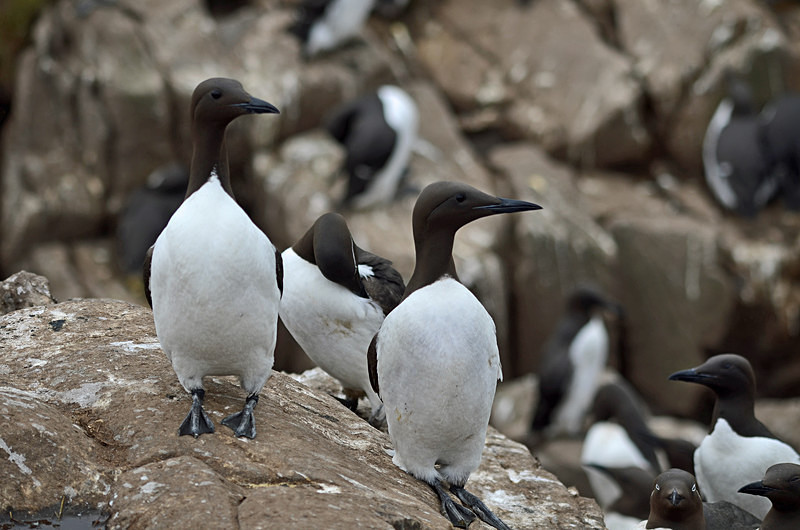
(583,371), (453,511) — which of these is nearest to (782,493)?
(453,511)

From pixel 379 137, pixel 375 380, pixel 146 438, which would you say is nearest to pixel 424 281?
pixel 375 380

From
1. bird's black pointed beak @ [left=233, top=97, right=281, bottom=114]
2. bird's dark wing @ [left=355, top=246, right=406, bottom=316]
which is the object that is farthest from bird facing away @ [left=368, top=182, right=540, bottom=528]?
bird's dark wing @ [left=355, top=246, right=406, bottom=316]

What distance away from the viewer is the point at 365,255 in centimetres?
593

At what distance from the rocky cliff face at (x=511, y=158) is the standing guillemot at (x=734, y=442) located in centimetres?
626

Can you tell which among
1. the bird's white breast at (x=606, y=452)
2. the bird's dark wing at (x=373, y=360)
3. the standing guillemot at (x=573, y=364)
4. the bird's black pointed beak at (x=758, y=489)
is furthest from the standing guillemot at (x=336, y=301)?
the standing guillemot at (x=573, y=364)

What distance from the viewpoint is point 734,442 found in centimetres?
593

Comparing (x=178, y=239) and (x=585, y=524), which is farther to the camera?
(x=585, y=524)

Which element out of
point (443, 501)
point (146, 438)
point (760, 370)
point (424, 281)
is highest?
point (424, 281)

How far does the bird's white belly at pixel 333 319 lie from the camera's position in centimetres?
547

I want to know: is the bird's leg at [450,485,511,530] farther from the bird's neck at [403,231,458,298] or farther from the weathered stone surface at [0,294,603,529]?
the bird's neck at [403,231,458,298]

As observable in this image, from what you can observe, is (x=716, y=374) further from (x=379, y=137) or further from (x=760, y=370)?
(x=760, y=370)

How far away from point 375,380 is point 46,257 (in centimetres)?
964

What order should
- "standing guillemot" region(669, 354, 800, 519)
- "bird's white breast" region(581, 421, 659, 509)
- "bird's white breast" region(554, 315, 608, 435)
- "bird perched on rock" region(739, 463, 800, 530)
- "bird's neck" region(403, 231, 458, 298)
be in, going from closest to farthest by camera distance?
"bird's neck" region(403, 231, 458, 298), "bird perched on rock" region(739, 463, 800, 530), "standing guillemot" region(669, 354, 800, 519), "bird's white breast" region(581, 421, 659, 509), "bird's white breast" region(554, 315, 608, 435)

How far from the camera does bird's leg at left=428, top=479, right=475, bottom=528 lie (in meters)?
4.26
